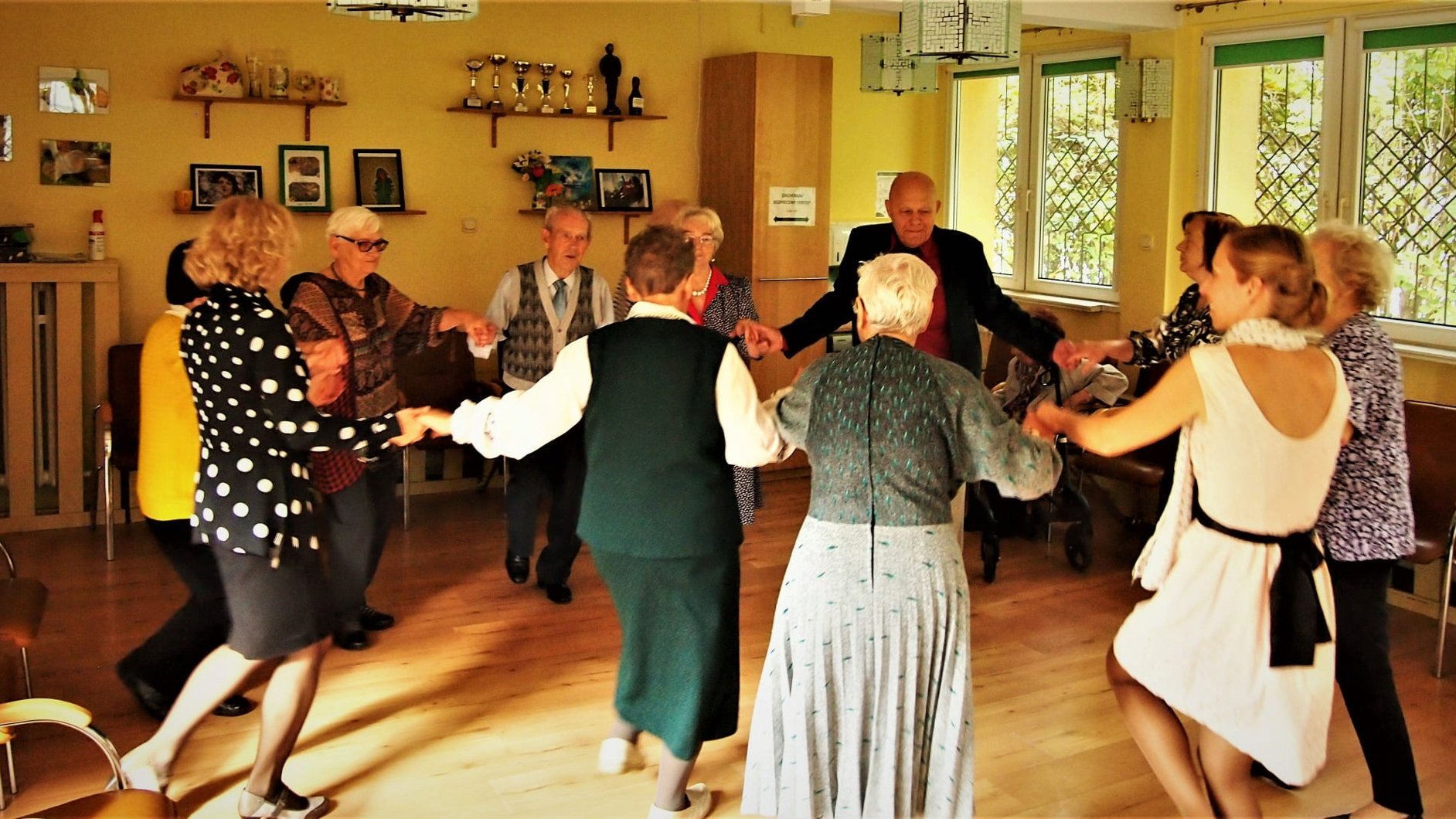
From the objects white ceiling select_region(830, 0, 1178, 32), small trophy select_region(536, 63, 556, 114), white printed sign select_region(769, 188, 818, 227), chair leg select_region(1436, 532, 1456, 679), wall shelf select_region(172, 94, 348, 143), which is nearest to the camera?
chair leg select_region(1436, 532, 1456, 679)

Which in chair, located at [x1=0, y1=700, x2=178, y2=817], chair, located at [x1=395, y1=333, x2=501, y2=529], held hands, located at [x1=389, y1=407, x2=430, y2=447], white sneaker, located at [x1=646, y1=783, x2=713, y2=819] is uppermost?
held hands, located at [x1=389, y1=407, x2=430, y2=447]

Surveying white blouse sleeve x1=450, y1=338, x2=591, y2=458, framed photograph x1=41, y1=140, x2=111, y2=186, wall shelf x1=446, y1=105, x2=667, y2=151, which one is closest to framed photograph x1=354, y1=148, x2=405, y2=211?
wall shelf x1=446, y1=105, x2=667, y2=151

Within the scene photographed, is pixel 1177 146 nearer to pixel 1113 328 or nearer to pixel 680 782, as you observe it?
pixel 1113 328

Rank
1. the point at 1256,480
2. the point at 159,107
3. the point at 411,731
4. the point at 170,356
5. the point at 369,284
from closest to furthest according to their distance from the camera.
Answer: the point at 1256,480, the point at 170,356, the point at 411,731, the point at 369,284, the point at 159,107

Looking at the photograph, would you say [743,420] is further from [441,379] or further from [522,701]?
[441,379]

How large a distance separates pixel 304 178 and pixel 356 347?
109 inches

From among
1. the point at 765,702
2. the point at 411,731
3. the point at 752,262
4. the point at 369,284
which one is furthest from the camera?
the point at 752,262

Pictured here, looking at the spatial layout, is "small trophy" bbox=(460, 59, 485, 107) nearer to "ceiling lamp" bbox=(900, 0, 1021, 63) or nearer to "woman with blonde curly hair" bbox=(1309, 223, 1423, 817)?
"ceiling lamp" bbox=(900, 0, 1021, 63)

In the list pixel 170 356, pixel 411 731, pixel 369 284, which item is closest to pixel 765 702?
pixel 411 731

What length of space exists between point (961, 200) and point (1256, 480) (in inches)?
255

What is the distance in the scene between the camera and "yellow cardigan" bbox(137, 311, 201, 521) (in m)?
3.98

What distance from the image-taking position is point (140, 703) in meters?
4.36

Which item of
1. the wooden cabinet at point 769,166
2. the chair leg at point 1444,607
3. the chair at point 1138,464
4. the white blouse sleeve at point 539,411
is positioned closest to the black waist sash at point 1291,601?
the white blouse sleeve at point 539,411

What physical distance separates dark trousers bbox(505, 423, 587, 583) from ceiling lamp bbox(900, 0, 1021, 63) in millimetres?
2036
